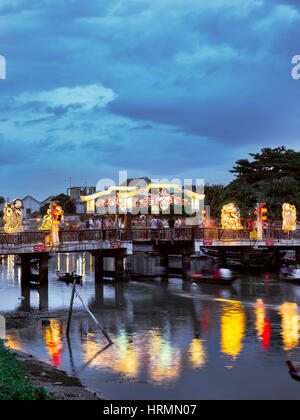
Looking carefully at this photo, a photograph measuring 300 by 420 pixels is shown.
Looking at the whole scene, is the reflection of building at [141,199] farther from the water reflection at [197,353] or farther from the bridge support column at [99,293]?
the water reflection at [197,353]

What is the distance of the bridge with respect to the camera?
107 feet

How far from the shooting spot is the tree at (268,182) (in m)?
55.7

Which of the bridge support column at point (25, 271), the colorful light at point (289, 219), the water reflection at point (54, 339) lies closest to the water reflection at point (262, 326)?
the water reflection at point (54, 339)

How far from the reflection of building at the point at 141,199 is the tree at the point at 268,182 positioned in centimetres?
1434

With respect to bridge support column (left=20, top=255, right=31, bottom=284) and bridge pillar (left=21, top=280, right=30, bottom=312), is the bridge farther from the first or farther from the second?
bridge pillar (left=21, top=280, right=30, bottom=312)

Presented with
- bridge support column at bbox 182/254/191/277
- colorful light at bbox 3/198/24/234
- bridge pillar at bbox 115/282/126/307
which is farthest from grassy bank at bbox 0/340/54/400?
bridge support column at bbox 182/254/191/277

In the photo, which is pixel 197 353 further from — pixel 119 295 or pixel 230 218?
pixel 230 218

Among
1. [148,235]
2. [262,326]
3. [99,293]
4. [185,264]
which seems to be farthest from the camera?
[185,264]

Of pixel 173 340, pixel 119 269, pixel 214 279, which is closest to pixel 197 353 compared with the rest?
pixel 173 340

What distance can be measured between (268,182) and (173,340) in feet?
135

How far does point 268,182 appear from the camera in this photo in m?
59.1

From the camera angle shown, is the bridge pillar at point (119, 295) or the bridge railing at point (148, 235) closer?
the bridge pillar at point (119, 295)
